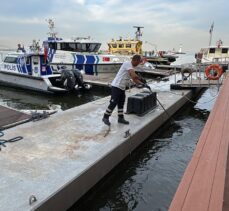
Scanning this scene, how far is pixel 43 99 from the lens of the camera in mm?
14969

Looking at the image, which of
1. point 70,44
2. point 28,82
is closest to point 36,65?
point 28,82

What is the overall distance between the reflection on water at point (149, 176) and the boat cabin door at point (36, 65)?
9.73 m

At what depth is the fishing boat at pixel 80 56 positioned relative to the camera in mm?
18750

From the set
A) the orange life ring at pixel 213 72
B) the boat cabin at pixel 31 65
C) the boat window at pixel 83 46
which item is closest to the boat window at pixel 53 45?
the boat window at pixel 83 46

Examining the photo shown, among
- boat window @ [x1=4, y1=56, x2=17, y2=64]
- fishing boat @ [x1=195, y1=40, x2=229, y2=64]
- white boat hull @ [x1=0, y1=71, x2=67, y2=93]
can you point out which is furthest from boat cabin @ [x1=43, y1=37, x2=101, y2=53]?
fishing boat @ [x1=195, y1=40, x2=229, y2=64]

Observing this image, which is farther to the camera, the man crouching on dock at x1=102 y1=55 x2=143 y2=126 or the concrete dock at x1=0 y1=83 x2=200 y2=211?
the man crouching on dock at x1=102 y1=55 x2=143 y2=126

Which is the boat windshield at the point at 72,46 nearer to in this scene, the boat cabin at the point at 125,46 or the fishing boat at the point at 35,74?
the fishing boat at the point at 35,74

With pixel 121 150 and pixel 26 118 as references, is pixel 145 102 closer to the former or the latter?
pixel 121 150

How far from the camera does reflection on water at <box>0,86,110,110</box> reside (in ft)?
45.6

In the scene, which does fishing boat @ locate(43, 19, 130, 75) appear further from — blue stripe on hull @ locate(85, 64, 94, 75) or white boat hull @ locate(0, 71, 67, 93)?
white boat hull @ locate(0, 71, 67, 93)

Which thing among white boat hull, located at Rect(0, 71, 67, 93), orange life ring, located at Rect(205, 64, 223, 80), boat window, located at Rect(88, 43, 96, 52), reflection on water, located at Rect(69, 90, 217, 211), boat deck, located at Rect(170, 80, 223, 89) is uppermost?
boat window, located at Rect(88, 43, 96, 52)

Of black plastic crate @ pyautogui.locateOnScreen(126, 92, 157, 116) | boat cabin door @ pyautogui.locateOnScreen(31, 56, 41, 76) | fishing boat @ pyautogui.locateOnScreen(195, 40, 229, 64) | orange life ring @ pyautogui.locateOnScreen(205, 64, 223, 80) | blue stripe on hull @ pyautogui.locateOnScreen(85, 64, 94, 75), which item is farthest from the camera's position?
fishing boat @ pyautogui.locateOnScreen(195, 40, 229, 64)

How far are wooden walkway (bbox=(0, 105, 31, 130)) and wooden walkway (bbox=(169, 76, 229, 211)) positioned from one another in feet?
13.8

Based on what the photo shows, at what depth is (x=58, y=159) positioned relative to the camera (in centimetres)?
488
